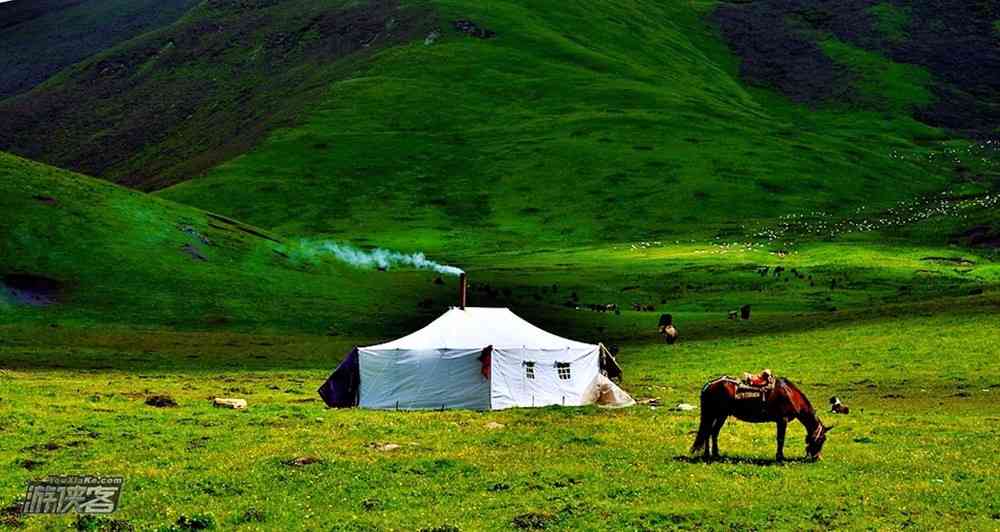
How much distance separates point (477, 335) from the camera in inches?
1841

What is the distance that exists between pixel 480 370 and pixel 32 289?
5756 centimetres

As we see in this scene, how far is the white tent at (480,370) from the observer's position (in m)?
45.4

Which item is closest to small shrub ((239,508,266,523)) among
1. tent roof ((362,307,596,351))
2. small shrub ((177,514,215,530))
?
small shrub ((177,514,215,530))

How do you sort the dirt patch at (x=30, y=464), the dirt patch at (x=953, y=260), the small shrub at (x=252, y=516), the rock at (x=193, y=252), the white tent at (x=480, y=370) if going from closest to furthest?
the small shrub at (x=252, y=516)
the dirt patch at (x=30, y=464)
the white tent at (x=480, y=370)
the rock at (x=193, y=252)
the dirt patch at (x=953, y=260)

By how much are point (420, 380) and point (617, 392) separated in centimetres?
892

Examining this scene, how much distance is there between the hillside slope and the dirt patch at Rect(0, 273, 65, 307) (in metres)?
0.08

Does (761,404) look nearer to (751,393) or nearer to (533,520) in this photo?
(751,393)

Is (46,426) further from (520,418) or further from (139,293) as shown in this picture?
(139,293)

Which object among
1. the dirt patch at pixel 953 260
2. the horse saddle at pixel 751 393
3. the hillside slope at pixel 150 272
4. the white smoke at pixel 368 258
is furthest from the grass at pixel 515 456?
the dirt patch at pixel 953 260

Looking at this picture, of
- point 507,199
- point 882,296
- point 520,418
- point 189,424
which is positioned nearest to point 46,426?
point 189,424

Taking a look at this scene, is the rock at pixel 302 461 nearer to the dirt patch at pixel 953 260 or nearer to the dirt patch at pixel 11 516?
the dirt patch at pixel 11 516

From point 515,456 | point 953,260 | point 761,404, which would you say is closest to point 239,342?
point 515,456

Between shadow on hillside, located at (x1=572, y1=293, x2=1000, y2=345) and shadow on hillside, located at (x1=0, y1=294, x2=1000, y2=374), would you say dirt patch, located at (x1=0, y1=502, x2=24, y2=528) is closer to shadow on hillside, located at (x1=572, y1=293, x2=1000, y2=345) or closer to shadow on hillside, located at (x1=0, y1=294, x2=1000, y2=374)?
shadow on hillside, located at (x1=0, y1=294, x2=1000, y2=374)

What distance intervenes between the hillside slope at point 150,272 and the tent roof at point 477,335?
39.3m
